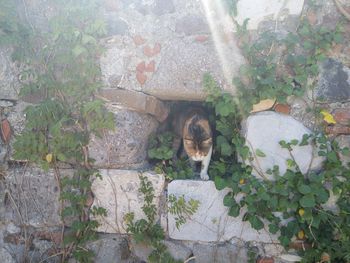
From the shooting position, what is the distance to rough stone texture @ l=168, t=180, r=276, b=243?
8.80 ft

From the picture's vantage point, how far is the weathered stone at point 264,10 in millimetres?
2481

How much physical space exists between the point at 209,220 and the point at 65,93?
136cm

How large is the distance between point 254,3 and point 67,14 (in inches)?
50.7

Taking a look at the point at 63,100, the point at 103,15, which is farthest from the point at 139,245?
the point at 103,15

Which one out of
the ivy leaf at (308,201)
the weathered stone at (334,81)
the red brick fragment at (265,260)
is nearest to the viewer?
the ivy leaf at (308,201)

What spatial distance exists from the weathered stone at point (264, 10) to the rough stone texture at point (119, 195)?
48.0 inches

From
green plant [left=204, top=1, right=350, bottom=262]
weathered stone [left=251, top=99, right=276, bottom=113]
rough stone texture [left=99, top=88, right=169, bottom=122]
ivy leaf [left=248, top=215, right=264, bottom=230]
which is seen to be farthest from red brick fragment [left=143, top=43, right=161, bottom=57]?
ivy leaf [left=248, top=215, right=264, bottom=230]

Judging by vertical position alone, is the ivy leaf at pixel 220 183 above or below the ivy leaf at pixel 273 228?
above

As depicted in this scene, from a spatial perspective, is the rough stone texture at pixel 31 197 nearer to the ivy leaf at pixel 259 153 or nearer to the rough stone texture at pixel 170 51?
the rough stone texture at pixel 170 51

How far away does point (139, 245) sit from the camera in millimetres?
2871

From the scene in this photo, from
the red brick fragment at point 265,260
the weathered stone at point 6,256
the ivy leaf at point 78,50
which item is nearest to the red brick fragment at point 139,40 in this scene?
the ivy leaf at point 78,50

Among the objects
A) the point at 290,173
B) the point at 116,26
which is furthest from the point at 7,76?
the point at 290,173

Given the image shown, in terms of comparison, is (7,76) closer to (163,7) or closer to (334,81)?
(163,7)

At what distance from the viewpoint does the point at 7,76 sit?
2.96m
